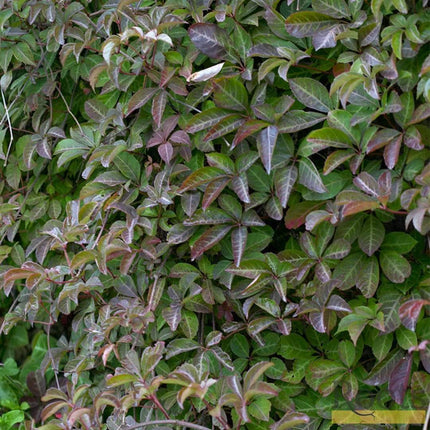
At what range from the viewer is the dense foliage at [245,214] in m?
1.30

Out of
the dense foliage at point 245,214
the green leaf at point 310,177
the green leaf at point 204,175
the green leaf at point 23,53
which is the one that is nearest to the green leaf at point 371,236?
the dense foliage at point 245,214

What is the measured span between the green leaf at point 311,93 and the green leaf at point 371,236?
275 millimetres

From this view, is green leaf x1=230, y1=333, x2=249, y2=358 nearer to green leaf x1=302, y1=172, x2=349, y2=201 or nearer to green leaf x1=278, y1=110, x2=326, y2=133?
green leaf x1=302, y1=172, x2=349, y2=201

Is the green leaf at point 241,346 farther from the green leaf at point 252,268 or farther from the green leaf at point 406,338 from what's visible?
the green leaf at point 406,338

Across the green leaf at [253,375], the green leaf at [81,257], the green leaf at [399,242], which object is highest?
the green leaf at [399,242]

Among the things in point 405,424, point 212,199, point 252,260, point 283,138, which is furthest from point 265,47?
point 405,424

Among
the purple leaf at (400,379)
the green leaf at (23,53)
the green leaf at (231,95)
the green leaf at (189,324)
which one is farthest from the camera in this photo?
the green leaf at (23,53)

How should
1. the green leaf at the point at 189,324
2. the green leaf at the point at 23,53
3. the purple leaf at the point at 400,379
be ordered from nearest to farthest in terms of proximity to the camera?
the purple leaf at the point at 400,379
the green leaf at the point at 189,324
the green leaf at the point at 23,53

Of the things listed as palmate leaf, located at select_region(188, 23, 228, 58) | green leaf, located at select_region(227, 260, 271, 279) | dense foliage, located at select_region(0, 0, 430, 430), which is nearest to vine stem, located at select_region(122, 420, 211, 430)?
dense foliage, located at select_region(0, 0, 430, 430)

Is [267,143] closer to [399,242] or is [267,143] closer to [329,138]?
Answer: [329,138]

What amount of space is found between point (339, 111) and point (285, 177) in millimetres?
189

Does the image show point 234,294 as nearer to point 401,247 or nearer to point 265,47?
point 401,247

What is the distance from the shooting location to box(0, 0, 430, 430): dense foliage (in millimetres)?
1300

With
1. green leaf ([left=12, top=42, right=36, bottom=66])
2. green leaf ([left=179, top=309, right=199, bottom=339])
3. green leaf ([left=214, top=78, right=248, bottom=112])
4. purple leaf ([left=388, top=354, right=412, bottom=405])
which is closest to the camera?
purple leaf ([left=388, top=354, right=412, bottom=405])
